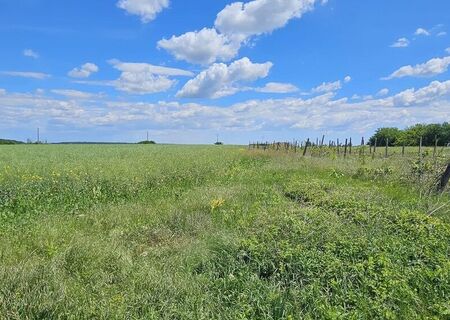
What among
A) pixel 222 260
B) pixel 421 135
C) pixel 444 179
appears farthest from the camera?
pixel 421 135

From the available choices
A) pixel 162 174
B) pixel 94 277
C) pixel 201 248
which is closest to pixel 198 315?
pixel 94 277

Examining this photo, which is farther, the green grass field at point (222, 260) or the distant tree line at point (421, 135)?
the distant tree line at point (421, 135)

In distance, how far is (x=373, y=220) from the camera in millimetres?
6824

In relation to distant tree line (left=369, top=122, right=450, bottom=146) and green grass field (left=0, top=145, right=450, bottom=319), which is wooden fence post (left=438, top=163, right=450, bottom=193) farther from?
distant tree line (left=369, top=122, right=450, bottom=146)

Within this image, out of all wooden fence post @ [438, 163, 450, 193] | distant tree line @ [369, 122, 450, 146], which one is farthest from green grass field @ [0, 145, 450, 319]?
distant tree line @ [369, 122, 450, 146]

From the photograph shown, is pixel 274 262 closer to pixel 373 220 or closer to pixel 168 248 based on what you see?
pixel 168 248

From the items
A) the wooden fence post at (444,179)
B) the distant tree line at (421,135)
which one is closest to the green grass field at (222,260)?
the wooden fence post at (444,179)

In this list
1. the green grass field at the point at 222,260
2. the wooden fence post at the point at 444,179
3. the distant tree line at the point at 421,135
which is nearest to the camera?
the green grass field at the point at 222,260

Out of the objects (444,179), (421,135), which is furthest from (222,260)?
(421,135)

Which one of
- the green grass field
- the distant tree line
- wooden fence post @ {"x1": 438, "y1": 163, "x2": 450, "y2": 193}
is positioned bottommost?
the green grass field

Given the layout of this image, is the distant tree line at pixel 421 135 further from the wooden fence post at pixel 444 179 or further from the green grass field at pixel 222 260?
the green grass field at pixel 222 260

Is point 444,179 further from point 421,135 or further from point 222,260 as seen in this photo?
point 421,135

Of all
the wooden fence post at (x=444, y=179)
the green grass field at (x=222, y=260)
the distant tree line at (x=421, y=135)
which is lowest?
the green grass field at (x=222, y=260)

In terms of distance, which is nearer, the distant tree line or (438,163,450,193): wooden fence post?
(438,163,450,193): wooden fence post
